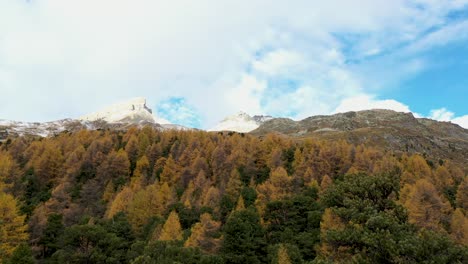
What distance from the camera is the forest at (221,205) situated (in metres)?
31.4

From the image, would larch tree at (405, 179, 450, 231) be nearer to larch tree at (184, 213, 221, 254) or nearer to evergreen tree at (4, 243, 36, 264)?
larch tree at (184, 213, 221, 254)

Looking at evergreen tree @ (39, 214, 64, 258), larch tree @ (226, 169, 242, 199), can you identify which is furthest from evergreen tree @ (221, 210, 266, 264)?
larch tree @ (226, 169, 242, 199)

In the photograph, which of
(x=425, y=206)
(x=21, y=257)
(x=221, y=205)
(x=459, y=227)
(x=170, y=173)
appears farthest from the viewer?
(x=170, y=173)

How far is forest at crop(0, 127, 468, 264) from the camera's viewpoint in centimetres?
3141

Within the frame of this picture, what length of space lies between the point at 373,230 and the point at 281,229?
48.3 meters

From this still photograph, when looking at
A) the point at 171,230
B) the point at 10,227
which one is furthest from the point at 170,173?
the point at 10,227

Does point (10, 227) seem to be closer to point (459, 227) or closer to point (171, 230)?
point (171, 230)

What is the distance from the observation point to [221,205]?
9219 cm

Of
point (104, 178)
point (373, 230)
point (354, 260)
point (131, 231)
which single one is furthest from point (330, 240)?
point (104, 178)

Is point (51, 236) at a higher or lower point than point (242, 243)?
lower

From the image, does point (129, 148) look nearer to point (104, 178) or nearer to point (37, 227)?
point (104, 178)

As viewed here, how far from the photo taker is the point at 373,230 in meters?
29.0

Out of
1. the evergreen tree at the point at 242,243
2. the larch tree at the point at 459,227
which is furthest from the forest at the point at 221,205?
the larch tree at the point at 459,227

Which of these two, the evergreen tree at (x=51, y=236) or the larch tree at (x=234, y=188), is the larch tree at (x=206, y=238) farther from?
the larch tree at (x=234, y=188)
